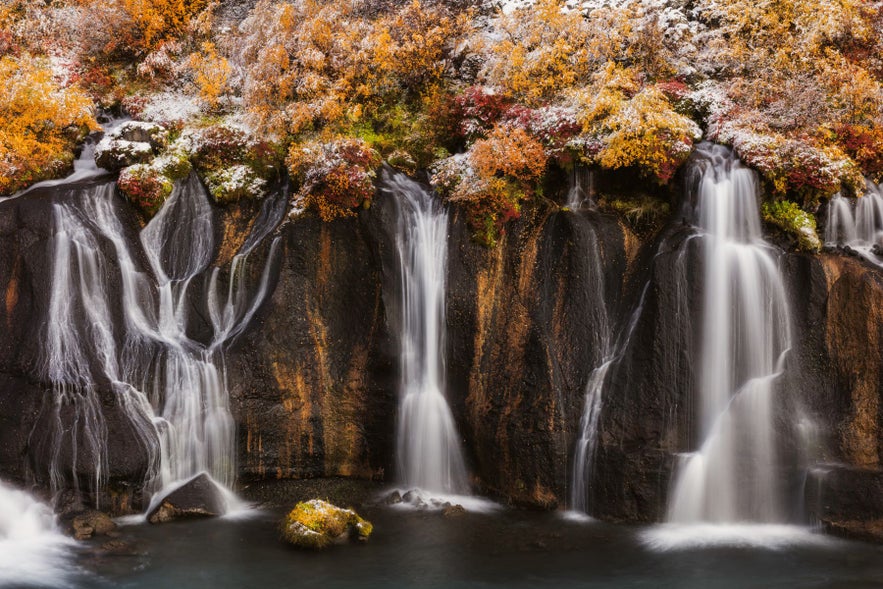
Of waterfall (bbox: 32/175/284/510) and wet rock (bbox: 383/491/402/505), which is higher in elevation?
waterfall (bbox: 32/175/284/510)

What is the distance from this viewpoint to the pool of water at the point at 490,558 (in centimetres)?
1014

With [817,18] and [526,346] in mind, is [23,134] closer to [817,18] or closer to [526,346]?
[526,346]

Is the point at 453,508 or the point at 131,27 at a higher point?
the point at 131,27

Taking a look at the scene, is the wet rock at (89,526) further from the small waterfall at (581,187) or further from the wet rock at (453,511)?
the small waterfall at (581,187)

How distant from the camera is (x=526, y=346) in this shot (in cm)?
1355

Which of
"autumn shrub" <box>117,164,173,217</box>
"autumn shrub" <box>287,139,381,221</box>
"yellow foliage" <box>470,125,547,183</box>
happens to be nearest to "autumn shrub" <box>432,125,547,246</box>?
"yellow foliage" <box>470,125,547,183</box>

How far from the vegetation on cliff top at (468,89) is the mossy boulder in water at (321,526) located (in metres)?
6.12

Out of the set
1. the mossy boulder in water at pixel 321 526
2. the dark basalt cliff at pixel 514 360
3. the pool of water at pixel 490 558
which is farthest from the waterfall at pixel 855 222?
the mossy boulder in water at pixel 321 526

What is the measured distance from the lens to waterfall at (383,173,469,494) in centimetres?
1392

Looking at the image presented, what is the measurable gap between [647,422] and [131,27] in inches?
731

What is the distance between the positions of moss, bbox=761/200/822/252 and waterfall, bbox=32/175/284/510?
1013 cm

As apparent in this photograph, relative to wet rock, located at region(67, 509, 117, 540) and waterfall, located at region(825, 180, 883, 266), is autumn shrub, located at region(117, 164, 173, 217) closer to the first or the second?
wet rock, located at region(67, 509, 117, 540)

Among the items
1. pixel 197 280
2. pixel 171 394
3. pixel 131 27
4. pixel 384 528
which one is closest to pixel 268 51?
pixel 131 27

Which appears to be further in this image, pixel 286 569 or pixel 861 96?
pixel 861 96
